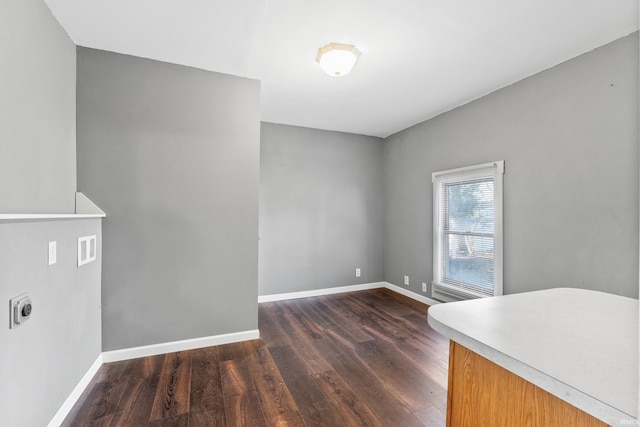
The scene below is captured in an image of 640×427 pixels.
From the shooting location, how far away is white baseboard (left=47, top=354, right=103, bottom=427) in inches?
65.5

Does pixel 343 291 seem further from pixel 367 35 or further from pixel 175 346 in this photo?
pixel 367 35


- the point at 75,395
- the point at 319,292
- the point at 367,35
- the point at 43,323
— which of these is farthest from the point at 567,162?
the point at 75,395

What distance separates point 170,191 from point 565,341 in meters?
2.68

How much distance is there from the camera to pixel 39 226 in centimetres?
152

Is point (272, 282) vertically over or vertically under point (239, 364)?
over

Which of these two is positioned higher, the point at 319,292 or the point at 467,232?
the point at 467,232

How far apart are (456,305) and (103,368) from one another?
266 cm

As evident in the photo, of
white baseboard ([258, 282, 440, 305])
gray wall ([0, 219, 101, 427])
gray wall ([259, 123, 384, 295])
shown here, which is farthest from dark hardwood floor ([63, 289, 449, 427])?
gray wall ([259, 123, 384, 295])

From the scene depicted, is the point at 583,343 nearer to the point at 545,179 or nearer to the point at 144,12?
the point at 545,179

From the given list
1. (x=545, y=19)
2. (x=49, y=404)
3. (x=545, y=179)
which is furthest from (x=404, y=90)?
(x=49, y=404)

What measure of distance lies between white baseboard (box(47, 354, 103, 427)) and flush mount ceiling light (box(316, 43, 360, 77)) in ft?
9.56

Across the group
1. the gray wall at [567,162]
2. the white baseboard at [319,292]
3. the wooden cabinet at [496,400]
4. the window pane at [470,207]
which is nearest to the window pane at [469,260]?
the window pane at [470,207]

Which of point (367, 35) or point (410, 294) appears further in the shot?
point (410, 294)

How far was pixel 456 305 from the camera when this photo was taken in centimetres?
107
